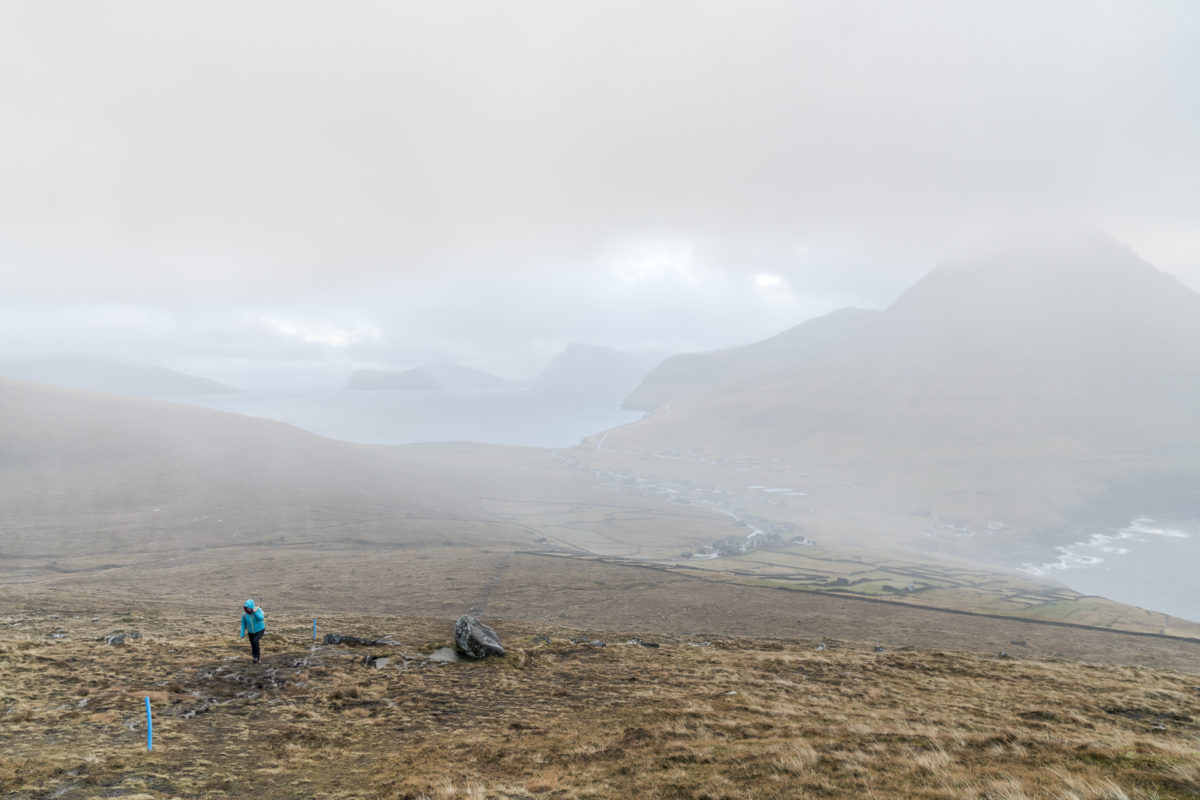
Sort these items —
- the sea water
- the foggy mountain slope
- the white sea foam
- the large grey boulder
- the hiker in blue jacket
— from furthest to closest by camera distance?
the white sea foam
the sea water
the foggy mountain slope
the large grey boulder
the hiker in blue jacket

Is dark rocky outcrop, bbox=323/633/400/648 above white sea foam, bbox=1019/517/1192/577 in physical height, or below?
above

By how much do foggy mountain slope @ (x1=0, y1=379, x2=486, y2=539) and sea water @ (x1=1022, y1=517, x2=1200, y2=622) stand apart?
558 feet

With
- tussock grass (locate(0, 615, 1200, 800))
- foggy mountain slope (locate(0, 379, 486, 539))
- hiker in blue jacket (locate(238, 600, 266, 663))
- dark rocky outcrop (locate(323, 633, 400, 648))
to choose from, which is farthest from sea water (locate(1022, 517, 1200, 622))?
hiker in blue jacket (locate(238, 600, 266, 663))

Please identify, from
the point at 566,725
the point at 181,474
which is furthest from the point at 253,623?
the point at 181,474

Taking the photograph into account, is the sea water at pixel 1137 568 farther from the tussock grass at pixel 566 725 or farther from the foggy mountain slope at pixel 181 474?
the foggy mountain slope at pixel 181 474

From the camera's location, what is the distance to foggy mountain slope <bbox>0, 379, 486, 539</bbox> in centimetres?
9188

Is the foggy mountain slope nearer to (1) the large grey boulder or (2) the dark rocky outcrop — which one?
(2) the dark rocky outcrop

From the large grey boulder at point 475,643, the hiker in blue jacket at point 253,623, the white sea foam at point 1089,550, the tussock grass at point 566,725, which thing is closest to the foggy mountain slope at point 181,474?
the large grey boulder at point 475,643

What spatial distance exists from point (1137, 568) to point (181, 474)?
25969 cm

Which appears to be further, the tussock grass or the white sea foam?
the white sea foam

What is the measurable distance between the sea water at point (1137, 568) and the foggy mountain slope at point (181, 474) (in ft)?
558

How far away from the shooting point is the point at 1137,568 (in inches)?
6407

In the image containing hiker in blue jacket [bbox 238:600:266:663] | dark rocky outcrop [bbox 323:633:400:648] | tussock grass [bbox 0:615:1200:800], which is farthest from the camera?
dark rocky outcrop [bbox 323:633:400:648]

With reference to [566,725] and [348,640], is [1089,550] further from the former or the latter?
[348,640]
